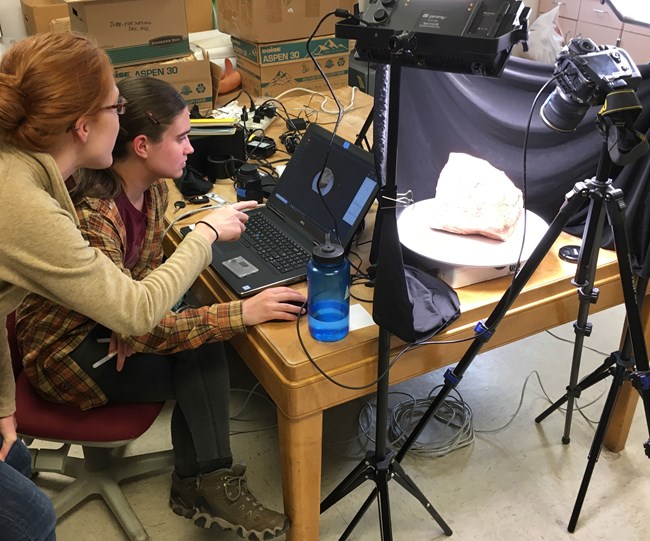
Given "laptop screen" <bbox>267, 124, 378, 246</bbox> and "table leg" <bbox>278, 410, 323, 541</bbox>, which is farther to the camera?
"laptop screen" <bbox>267, 124, 378, 246</bbox>

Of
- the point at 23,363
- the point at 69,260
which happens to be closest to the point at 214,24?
the point at 23,363

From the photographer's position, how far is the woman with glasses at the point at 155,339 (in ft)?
4.49

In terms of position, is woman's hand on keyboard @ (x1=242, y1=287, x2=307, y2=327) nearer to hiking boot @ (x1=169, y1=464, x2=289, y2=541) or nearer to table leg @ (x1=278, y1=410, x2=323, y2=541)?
table leg @ (x1=278, y1=410, x2=323, y2=541)

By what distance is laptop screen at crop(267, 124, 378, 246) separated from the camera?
1.51 metres

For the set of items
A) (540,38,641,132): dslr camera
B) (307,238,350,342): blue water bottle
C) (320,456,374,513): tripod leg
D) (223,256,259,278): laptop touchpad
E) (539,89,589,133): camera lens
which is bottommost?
(320,456,374,513): tripod leg

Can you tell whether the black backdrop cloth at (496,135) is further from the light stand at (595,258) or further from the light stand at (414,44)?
the light stand at (414,44)

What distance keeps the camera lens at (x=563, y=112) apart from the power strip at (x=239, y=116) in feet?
4.25

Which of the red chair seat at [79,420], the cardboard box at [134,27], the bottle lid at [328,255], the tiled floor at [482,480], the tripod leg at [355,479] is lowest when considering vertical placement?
the tiled floor at [482,480]

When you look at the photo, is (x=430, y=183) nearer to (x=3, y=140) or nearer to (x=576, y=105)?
(x=576, y=105)

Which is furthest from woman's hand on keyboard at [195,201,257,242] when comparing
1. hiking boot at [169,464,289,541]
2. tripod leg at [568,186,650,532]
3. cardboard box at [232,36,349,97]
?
cardboard box at [232,36,349,97]

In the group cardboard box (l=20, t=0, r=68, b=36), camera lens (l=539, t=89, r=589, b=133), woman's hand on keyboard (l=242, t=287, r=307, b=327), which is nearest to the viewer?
camera lens (l=539, t=89, r=589, b=133)

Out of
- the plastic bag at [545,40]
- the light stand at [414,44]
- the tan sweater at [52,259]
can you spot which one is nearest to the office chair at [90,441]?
the tan sweater at [52,259]

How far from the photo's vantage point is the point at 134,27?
100 inches

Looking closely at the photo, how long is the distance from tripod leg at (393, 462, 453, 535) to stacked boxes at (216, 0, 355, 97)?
1.89 meters
